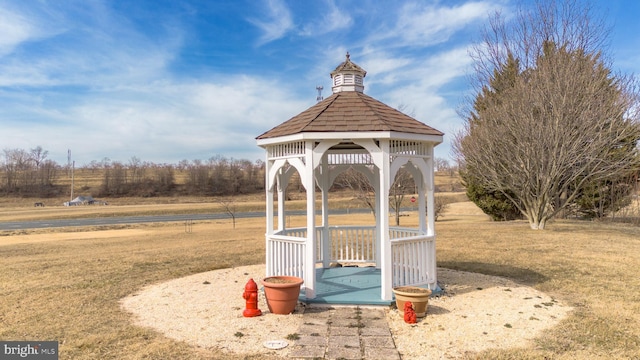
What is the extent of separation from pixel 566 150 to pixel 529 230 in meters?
3.80

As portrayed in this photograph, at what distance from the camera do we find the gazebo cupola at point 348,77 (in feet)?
26.6

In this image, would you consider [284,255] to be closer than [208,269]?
Yes

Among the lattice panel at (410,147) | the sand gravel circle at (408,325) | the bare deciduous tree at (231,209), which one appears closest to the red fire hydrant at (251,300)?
the sand gravel circle at (408,325)

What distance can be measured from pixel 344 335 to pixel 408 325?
100 centimetres

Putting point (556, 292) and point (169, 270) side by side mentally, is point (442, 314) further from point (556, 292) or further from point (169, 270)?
point (169, 270)

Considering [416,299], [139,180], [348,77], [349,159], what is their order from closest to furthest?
[416,299] → [348,77] → [349,159] → [139,180]

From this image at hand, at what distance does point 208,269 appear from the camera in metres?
10.2

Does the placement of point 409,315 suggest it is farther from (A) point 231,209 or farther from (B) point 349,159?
(A) point 231,209

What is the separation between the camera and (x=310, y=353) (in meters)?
4.51

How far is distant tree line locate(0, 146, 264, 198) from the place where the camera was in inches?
2661

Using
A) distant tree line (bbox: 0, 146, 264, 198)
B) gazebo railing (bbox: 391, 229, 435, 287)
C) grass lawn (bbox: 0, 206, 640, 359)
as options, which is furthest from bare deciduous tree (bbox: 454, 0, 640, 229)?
distant tree line (bbox: 0, 146, 264, 198)

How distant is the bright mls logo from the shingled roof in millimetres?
4440

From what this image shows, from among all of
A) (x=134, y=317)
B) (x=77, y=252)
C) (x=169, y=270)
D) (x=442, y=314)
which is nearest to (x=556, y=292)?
(x=442, y=314)

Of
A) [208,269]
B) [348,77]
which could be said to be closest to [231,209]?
[208,269]
